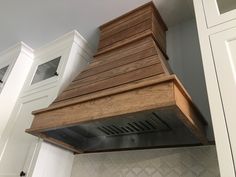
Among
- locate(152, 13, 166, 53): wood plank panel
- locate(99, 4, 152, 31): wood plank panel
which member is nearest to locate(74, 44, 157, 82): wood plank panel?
locate(152, 13, 166, 53): wood plank panel

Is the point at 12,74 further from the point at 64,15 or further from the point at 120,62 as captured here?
the point at 120,62

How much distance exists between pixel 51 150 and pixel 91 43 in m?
0.97

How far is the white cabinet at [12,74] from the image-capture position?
1.75m

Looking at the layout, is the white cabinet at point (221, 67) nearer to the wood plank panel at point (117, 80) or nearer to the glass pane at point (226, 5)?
the glass pane at point (226, 5)

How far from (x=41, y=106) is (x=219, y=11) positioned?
1.30 meters

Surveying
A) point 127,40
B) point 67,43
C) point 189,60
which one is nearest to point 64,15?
point 67,43

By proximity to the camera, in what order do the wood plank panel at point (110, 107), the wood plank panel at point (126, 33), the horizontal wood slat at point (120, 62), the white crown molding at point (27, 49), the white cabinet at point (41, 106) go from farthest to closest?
the white crown molding at point (27, 49) < the wood plank panel at point (126, 33) < the white cabinet at point (41, 106) < the horizontal wood slat at point (120, 62) < the wood plank panel at point (110, 107)

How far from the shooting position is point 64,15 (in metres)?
1.65

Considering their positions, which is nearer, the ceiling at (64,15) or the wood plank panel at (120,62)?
the wood plank panel at (120,62)

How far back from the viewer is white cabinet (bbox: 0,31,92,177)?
130 cm

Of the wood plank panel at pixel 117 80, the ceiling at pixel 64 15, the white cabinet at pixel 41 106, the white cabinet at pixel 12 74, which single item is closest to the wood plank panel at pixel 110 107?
the wood plank panel at pixel 117 80

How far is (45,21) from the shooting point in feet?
5.65

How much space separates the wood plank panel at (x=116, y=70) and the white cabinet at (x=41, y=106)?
1.12ft

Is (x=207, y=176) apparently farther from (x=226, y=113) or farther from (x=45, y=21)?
(x=45, y=21)
